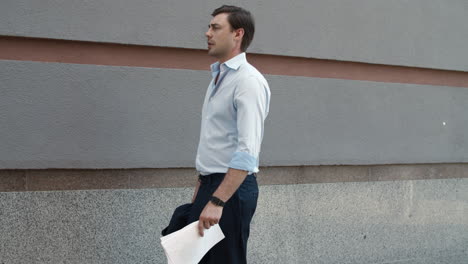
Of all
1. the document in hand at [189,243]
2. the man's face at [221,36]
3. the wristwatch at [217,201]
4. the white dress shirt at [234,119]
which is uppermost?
the man's face at [221,36]

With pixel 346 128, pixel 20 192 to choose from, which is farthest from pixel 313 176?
pixel 20 192

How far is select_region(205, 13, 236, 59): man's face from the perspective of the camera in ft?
10.3

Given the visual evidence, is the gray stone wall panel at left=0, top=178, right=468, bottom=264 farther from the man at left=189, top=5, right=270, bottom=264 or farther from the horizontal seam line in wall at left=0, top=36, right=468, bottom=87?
the man at left=189, top=5, right=270, bottom=264

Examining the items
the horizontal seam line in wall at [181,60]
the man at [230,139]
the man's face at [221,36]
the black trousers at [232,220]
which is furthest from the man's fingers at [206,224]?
the horizontal seam line in wall at [181,60]

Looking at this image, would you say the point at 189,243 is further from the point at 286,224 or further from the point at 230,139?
the point at 286,224

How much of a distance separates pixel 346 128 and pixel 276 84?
84cm

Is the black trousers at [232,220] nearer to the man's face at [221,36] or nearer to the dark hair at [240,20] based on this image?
the man's face at [221,36]

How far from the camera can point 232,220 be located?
3039 mm

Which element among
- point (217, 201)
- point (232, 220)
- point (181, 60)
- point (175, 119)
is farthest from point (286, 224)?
point (217, 201)

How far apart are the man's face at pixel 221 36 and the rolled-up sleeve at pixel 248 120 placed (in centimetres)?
23

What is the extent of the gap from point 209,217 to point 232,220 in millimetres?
203

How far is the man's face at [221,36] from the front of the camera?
313cm

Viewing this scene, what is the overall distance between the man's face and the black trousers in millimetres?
605

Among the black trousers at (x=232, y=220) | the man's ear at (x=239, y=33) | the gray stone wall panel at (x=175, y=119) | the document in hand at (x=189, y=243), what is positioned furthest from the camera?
the gray stone wall panel at (x=175, y=119)
